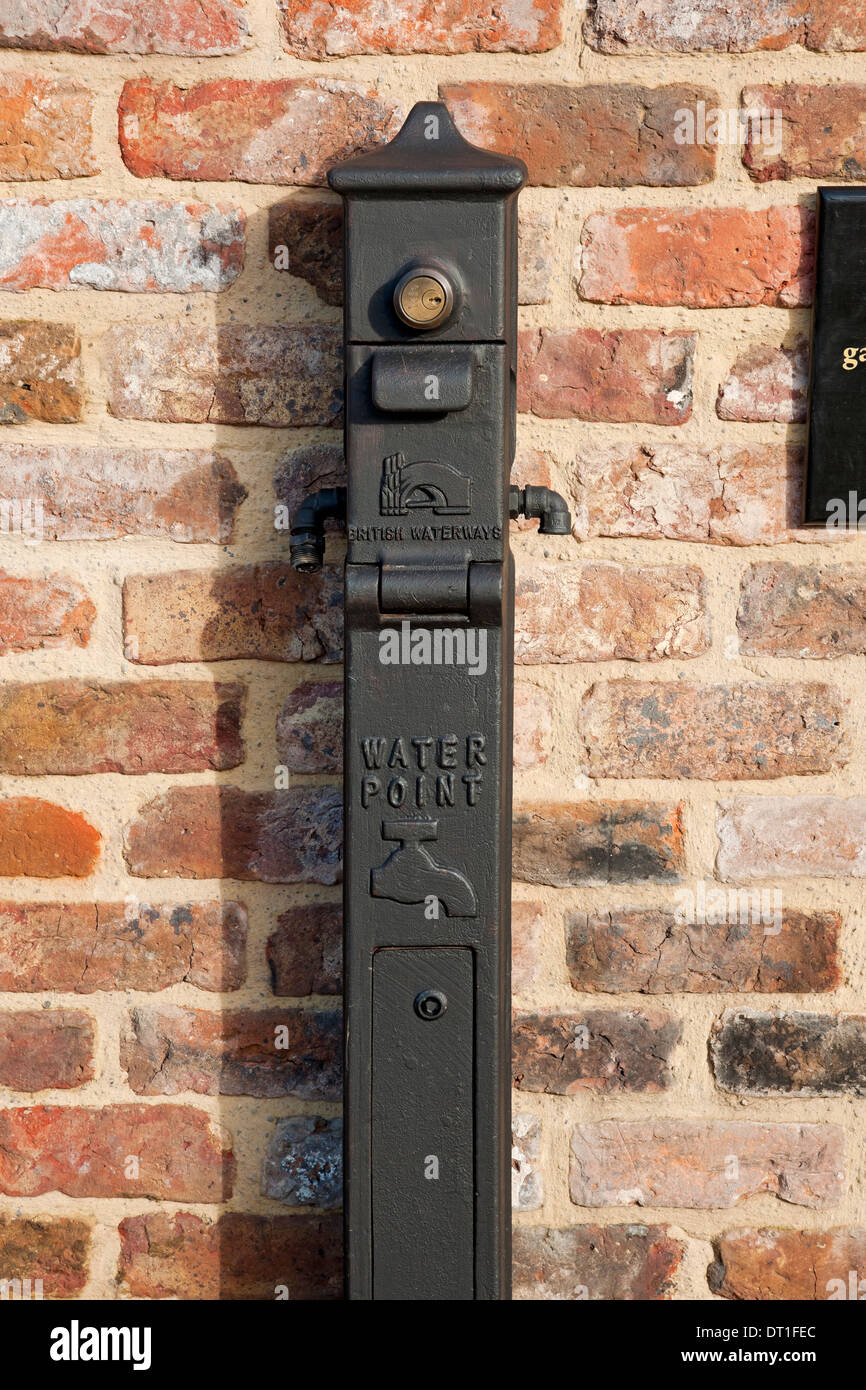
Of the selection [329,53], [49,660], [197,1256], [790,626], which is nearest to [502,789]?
[790,626]

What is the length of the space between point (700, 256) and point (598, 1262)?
103cm

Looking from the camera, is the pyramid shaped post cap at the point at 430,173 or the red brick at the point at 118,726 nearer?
the pyramid shaped post cap at the point at 430,173

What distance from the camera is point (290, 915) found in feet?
3.69

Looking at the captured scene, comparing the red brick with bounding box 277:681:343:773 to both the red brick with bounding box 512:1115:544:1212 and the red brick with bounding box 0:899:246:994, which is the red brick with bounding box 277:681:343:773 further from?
the red brick with bounding box 512:1115:544:1212

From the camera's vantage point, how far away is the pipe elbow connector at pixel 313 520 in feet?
3.24

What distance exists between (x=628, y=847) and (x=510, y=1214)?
37 centimetres

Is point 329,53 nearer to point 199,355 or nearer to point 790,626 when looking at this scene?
point 199,355

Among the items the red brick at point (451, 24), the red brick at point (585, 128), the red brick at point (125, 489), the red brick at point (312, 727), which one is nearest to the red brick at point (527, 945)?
the red brick at point (312, 727)

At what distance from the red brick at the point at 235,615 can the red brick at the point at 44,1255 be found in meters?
0.60

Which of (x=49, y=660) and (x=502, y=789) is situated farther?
(x=49, y=660)

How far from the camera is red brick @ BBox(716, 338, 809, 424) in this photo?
1.09 m

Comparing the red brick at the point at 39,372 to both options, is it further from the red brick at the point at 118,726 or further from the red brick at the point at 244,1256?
the red brick at the point at 244,1256

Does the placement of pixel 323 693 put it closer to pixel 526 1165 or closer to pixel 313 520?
pixel 313 520

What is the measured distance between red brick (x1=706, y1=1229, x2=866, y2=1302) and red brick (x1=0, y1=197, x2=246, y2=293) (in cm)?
112
